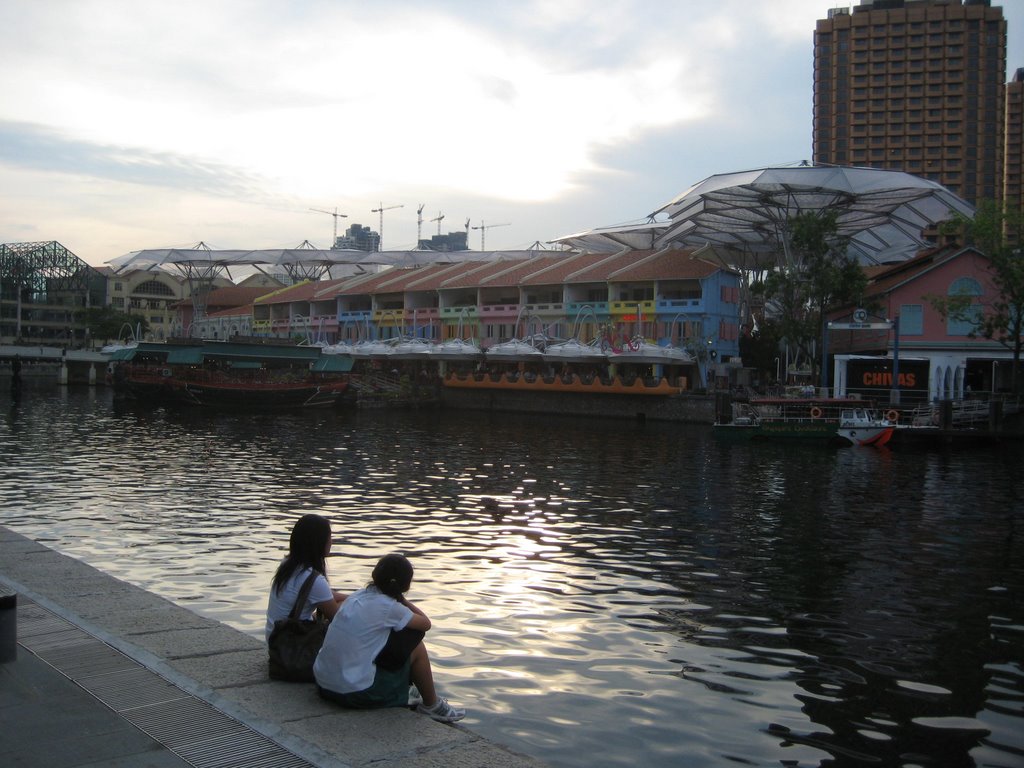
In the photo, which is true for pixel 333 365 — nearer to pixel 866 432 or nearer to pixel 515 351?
pixel 515 351

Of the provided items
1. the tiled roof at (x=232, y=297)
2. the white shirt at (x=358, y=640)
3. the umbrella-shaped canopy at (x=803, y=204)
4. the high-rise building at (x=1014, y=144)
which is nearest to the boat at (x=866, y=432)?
the umbrella-shaped canopy at (x=803, y=204)

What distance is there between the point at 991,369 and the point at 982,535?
3970 cm

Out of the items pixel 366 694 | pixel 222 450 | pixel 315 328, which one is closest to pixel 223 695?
pixel 366 694

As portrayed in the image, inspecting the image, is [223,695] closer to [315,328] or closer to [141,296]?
[315,328]

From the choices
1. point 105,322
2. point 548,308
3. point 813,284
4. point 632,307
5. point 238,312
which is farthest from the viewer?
point 105,322

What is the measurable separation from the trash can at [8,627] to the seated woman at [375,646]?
7.73 feet

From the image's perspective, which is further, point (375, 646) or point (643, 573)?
point (643, 573)

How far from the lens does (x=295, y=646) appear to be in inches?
306

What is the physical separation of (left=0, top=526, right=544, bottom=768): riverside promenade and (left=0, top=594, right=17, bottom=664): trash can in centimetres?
3

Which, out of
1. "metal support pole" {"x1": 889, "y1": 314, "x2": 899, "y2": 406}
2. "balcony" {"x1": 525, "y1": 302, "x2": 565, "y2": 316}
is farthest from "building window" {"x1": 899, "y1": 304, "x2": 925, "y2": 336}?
"balcony" {"x1": 525, "y1": 302, "x2": 565, "y2": 316}

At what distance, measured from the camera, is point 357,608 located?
24.0 feet

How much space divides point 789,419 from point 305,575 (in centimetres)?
3658

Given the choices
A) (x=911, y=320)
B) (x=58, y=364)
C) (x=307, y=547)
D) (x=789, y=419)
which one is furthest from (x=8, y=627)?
(x=58, y=364)

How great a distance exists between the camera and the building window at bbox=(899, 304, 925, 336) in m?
53.4
